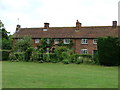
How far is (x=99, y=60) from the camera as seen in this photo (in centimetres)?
3534

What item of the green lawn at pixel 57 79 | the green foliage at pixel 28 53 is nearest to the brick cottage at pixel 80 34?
the green foliage at pixel 28 53

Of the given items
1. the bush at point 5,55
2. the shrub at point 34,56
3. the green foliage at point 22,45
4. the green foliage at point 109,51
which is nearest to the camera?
the green foliage at point 109,51

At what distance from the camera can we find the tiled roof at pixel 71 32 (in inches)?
2126

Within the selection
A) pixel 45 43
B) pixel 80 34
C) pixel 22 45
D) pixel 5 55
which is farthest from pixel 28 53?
pixel 80 34

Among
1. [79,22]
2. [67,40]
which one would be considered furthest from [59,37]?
[79,22]

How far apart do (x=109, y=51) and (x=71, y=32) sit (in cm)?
2382

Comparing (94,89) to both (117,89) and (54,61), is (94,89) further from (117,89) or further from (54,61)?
(54,61)

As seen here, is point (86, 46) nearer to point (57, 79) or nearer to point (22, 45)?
point (22, 45)

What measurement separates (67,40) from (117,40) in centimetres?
2303

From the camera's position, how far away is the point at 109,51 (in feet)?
111

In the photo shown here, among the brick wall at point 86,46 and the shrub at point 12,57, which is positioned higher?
the brick wall at point 86,46

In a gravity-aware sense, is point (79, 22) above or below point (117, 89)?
above

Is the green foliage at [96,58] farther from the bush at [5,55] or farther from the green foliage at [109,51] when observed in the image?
the bush at [5,55]

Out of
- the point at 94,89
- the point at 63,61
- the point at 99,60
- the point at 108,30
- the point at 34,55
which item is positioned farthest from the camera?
the point at 108,30
